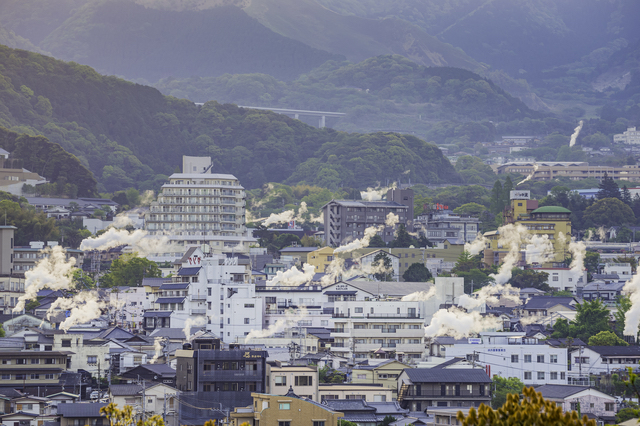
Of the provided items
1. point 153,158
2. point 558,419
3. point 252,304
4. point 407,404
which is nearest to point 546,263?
point 252,304

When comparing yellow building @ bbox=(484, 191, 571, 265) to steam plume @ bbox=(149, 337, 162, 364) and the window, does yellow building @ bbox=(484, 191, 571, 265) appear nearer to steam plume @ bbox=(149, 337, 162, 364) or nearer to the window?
steam plume @ bbox=(149, 337, 162, 364)

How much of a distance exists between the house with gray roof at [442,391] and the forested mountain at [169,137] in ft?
327

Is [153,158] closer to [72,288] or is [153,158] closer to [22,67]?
[22,67]

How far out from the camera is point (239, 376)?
3438 centimetres

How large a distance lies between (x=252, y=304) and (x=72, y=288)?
58.9 ft

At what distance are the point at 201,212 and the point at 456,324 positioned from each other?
41.8 metres

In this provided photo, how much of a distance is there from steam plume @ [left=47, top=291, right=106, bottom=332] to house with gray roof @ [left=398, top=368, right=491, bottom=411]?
20.7 meters

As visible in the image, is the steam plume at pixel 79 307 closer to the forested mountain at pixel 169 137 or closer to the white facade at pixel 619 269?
the white facade at pixel 619 269

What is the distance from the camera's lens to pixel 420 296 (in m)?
57.8

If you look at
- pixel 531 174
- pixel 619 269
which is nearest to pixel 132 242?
pixel 619 269

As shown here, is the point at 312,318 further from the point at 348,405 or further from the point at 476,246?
the point at 476,246

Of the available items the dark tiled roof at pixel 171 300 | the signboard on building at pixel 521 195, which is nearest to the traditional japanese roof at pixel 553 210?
the signboard on building at pixel 521 195

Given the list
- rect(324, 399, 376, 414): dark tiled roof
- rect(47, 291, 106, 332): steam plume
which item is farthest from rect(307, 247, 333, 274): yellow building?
rect(324, 399, 376, 414): dark tiled roof

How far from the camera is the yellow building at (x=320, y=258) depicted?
81500 millimetres
